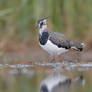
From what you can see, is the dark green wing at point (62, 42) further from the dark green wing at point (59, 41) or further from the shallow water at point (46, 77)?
the shallow water at point (46, 77)

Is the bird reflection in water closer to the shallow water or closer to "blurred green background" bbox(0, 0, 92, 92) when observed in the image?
the shallow water

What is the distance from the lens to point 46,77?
1017 centimetres

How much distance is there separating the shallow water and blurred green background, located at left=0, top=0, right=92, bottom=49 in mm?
1961

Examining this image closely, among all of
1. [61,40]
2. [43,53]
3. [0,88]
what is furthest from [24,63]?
[0,88]

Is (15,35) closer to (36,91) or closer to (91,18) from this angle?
(91,18)

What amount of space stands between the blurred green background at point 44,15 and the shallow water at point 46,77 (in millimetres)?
1961

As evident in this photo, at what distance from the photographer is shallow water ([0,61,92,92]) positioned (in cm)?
905

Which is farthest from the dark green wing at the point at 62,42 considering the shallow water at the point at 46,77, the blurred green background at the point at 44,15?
the blurred green background at the point at 44,15

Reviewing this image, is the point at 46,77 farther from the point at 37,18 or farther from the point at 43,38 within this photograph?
the point at 37,18

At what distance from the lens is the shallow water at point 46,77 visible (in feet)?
29.7

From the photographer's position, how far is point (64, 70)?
11.2 meters

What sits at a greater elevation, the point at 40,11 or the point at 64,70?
the point at 40,11

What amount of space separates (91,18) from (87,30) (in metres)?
0.41

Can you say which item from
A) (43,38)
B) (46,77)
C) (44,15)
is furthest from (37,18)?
(46,77)
